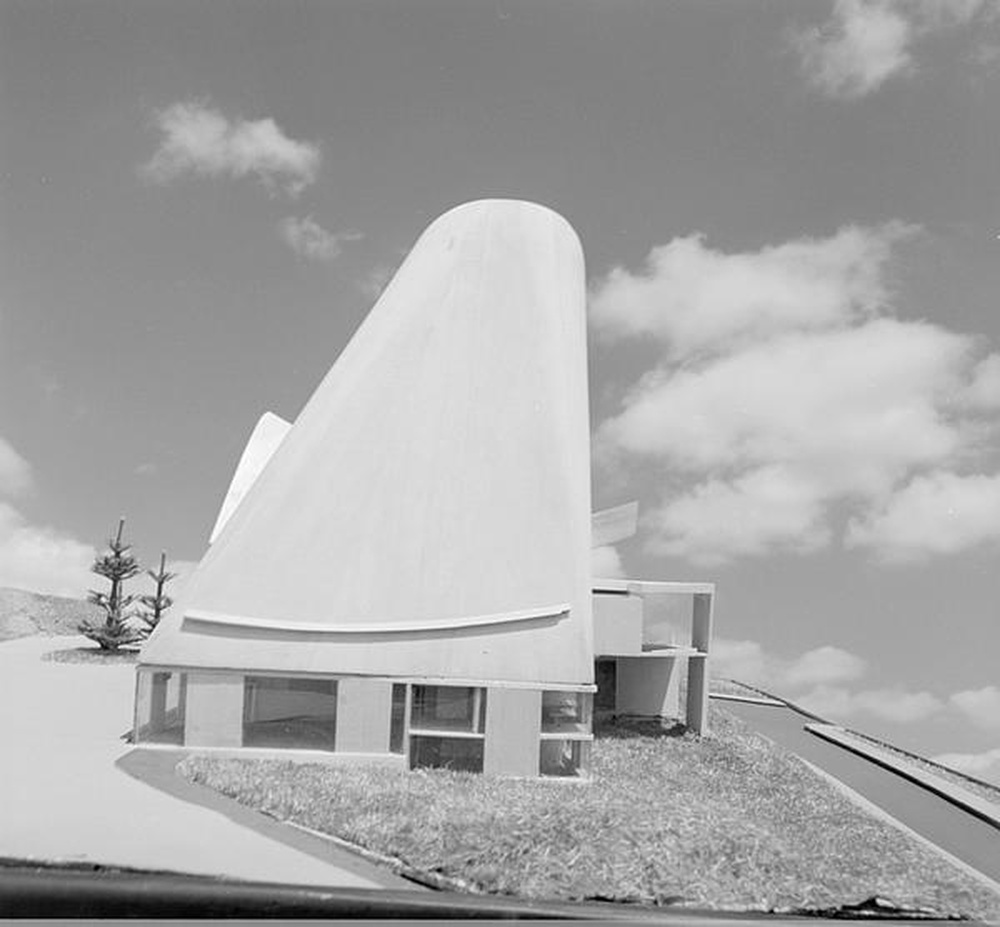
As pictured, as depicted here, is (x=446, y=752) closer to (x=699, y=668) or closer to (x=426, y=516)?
(x=426, y=516)

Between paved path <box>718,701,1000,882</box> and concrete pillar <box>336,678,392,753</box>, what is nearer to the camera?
paved path <box>718,701,1000,882</box>

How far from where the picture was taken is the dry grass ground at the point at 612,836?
872cm

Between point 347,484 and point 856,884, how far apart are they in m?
8.40

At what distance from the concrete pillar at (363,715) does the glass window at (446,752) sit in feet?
1.44

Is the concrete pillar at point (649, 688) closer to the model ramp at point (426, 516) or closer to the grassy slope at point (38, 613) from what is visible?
the model ramp at point (426, 516)

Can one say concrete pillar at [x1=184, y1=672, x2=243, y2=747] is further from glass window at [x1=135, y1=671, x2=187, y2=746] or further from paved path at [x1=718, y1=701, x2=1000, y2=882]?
paved path at [x1=718, y1=701, x2=1000, y2=882]

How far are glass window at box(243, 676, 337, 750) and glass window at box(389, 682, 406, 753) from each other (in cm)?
79

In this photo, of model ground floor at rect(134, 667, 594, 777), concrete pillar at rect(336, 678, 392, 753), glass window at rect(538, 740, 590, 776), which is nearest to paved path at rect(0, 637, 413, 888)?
model ground floor at rect(134, 667, 594, 777)

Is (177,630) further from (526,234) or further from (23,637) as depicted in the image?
(23,637)

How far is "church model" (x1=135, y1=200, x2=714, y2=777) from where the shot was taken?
42.8 ft

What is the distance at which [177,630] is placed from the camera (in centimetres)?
1350

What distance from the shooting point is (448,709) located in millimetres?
13117

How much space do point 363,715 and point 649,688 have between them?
8.89 meters

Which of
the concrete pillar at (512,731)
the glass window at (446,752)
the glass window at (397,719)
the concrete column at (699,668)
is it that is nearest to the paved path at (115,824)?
the glass window at (397,719)
